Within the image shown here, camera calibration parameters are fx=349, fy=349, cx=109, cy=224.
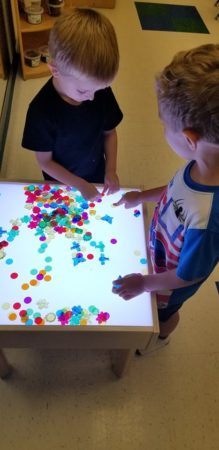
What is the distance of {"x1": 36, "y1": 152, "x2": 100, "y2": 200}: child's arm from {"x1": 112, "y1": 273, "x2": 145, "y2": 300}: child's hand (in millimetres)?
322

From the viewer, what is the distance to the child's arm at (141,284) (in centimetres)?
82

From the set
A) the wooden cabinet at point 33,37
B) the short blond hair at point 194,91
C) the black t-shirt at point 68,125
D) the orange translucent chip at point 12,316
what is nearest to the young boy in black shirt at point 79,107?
the black t-shirt at point 68,125

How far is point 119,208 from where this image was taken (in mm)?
1078

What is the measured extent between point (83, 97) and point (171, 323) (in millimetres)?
823

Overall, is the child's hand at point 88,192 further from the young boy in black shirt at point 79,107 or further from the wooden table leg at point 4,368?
the wooden table leg at point 4,368

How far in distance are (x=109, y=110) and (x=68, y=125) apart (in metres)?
0.15

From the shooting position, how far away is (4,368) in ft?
3.91

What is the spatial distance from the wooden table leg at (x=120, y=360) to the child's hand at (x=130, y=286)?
0.30 metres

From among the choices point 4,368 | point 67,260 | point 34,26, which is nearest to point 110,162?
point 67,260

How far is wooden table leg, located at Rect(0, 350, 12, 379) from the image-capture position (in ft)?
3.76

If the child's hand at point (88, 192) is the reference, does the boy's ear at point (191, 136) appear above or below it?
above

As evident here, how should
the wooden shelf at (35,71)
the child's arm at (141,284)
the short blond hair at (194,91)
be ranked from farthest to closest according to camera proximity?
1. the wooden shelf at (35,71)
2. the child's arm at (141,284)
3. the short blond hair at (194,91)

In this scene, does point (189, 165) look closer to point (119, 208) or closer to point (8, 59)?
point (119, 208)

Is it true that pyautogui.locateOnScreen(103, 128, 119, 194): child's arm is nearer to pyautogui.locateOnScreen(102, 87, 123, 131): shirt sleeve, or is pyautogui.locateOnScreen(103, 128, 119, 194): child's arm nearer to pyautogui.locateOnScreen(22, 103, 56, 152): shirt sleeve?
pyautogui.locateOnScreen(102, 87, 123, 131): shirt sleeve
